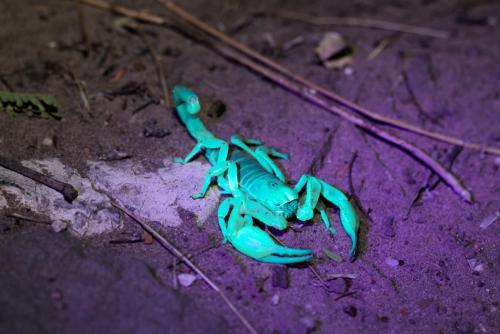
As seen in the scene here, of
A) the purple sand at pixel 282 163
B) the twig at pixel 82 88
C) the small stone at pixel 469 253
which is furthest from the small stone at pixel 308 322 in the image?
the twig at pixel 82 88

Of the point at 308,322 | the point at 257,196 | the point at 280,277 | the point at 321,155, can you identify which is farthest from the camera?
the point at 321,155

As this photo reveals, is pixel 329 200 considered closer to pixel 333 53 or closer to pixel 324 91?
pixel 324 91

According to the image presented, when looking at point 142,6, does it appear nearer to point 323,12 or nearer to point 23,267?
point 323,12

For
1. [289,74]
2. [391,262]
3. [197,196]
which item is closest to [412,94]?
[289,74]

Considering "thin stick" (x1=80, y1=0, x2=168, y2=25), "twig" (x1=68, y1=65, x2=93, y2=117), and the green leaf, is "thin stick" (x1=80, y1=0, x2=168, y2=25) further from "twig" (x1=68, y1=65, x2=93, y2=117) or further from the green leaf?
the green leaf

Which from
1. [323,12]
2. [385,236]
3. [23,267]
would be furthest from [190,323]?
[323,12]
